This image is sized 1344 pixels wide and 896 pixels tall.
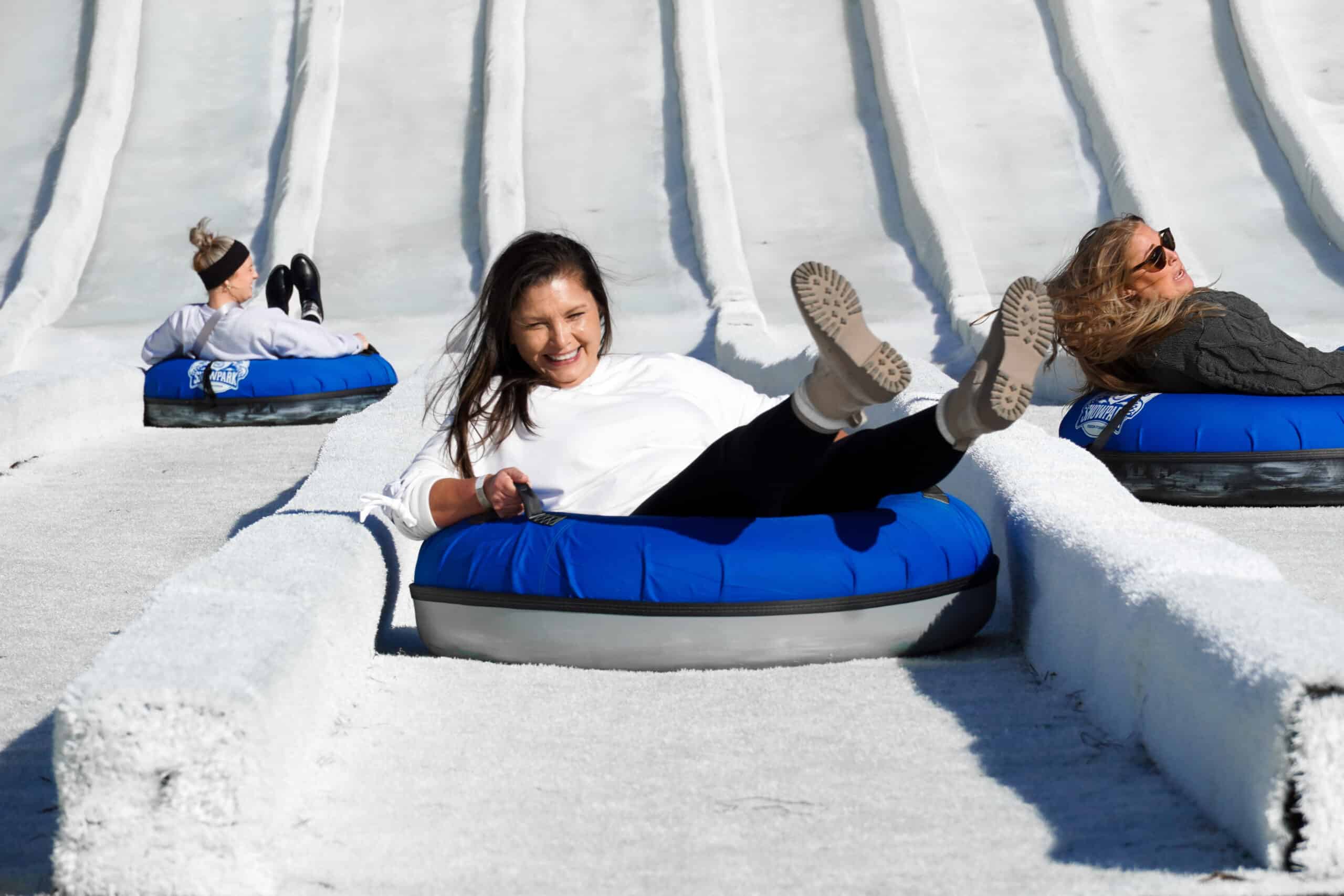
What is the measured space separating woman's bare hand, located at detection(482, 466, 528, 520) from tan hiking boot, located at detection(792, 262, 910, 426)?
1.95ft

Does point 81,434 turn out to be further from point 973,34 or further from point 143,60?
point 973,34

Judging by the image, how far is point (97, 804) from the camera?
5.07 ft

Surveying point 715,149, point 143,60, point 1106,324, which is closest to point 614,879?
point 1106,324

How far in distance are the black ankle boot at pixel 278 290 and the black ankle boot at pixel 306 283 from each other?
9 cm

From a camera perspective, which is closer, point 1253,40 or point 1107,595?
point 1107,595

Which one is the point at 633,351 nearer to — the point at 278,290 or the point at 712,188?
the point at 712,188

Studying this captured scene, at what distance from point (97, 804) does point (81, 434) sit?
463 centimetres

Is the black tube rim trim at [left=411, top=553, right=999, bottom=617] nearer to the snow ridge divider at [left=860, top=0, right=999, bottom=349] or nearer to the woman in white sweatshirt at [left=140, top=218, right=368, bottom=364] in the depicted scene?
the woman in white sweatshirt at [left=140, top=218, right=368, bottom=364]

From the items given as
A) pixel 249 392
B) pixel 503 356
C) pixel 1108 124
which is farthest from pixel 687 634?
pixel 1108 124

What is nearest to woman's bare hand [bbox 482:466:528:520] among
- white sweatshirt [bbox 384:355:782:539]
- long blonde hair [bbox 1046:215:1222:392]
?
white sweatshirt [bbox 384:355:782:539]

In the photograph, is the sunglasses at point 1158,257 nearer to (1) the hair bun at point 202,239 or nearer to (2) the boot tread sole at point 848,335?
(2) the boot tread sole at point 848,335

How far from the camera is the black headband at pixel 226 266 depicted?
6.02 meters

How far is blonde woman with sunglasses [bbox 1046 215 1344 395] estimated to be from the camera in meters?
A: 3.82

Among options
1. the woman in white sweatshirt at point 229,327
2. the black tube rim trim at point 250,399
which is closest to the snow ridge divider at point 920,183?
the black tube rim trim at point 250,399
